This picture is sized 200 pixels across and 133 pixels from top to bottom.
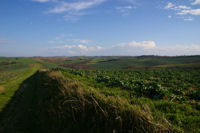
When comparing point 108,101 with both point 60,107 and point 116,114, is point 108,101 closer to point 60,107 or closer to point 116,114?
point 116,114

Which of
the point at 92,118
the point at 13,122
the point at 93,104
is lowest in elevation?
the point at 13,122

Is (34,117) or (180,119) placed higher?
(180,119)

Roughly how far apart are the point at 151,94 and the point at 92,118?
503cm

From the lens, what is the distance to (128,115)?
3889 mm

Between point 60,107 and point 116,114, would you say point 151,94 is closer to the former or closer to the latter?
point 116,114

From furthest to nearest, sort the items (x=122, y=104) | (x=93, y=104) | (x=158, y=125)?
(x=93, y=104) → (x=122, y=104) → (x=158, y=125)

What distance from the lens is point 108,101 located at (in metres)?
4.78

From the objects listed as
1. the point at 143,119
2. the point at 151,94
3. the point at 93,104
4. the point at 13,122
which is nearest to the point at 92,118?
the point at 93,104

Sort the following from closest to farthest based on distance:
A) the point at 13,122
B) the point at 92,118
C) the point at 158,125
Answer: the point at 158,125
the point at 92,118
the point at 13,122

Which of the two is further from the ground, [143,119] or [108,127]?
[143,119]

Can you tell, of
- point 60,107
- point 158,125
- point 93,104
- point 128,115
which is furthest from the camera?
point 60,107

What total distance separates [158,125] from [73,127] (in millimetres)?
3313

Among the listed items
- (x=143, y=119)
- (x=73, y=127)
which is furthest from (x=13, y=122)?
(x=143, y=119)

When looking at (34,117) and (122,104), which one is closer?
(122,104)
